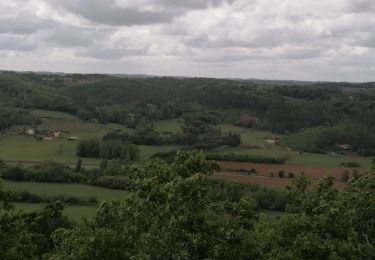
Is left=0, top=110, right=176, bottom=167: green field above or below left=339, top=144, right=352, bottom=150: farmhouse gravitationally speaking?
below

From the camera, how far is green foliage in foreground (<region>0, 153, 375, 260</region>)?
1730cm

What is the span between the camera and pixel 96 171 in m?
91.4

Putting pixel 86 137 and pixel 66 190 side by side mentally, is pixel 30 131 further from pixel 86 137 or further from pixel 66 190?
pixel 66 190

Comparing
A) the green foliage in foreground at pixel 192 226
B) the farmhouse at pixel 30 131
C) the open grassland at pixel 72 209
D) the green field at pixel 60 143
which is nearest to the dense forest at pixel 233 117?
the green field at pixel 60 143

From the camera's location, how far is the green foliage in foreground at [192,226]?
1730 cm

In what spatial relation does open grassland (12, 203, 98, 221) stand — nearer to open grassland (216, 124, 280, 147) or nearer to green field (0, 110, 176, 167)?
green field (0, 110, 176, 167)

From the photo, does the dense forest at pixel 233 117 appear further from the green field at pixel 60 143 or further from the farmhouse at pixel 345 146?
the green field at pixel 60 143

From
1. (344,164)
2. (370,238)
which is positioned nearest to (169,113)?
(344,164)

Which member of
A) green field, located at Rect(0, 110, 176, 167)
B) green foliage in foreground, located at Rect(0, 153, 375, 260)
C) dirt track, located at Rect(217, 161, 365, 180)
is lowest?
green field, located at Rect(0, 110, 176, 167)

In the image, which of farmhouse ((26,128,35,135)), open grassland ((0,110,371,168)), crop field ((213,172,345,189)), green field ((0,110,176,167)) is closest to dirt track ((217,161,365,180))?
crop field ((213,172,345,189))

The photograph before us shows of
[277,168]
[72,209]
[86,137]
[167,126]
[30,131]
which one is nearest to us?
[72,209]

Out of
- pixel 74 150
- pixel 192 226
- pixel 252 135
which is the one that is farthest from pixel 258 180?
pixel 192 226

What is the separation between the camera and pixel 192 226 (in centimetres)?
1788

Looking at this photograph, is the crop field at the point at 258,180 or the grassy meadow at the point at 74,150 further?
the crop field at the point at 258,180
